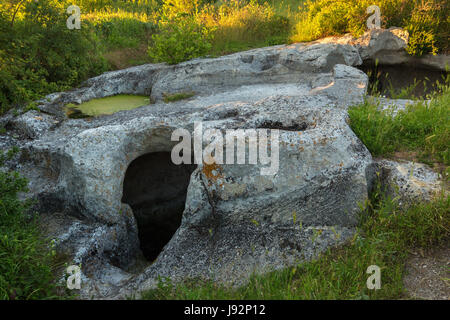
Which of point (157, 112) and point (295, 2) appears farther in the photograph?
point (295, 2)

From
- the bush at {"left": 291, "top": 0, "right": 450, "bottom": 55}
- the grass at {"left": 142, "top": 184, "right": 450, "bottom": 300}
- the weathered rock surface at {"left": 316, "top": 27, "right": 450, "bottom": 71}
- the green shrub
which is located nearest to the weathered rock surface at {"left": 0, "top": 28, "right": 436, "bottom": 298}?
the grass at {"left": 142, "top": 184, "right": 450, "bottom": 300}

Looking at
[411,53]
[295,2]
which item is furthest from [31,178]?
[295,2]

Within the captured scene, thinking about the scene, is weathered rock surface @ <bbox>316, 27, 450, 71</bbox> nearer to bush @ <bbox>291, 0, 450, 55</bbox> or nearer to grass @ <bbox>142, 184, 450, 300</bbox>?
bush @ <bbox>291, 0, 450, 55</bbox>

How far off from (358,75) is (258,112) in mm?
2589

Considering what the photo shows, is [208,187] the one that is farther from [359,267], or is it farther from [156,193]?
[156,193]

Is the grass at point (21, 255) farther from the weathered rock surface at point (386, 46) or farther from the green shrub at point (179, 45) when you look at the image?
the weathered rock surface at point (386, 46)

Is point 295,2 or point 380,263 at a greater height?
point 295,2

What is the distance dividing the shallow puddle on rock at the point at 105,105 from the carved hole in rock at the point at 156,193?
4.13 feet

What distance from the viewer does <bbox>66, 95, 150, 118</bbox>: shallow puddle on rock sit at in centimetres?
638

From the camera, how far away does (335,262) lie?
344 centimetres

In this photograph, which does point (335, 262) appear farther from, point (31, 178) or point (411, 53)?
point (411, 53)

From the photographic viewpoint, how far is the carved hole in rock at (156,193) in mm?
6051

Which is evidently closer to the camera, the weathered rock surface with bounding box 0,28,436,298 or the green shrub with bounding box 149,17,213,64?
the weathered rock surface with bounding box 0,28,436,298

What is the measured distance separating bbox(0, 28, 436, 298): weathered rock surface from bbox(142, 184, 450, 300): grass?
0.22 m
